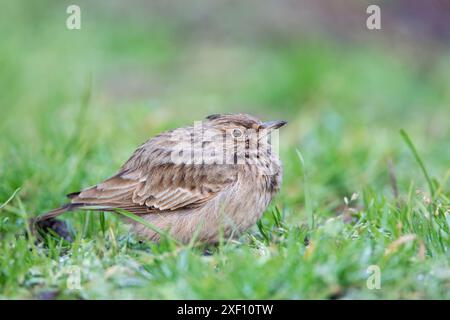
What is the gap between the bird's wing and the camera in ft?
18.9

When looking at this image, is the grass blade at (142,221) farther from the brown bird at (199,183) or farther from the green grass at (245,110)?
the brown bird at (199,183)

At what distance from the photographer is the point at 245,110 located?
455 inches

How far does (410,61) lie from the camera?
14102mm

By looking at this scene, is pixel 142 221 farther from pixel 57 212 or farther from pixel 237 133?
pixel 237 133

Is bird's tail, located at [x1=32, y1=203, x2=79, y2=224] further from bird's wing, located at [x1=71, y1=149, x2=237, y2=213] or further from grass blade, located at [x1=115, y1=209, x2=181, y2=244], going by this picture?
grass blade, located at [x1=115, y1=209, x2=181, y2=244]

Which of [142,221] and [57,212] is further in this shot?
[57,212]

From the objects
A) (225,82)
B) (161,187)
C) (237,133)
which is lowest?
(161,187)

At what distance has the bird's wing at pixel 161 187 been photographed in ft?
18.9

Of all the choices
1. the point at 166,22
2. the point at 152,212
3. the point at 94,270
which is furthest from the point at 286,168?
the point at 166,22

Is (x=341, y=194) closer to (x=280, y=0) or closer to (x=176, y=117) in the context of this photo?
(x=176, y=117)

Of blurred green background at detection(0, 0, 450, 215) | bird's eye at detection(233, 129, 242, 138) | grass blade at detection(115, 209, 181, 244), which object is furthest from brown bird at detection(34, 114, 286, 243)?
blurred green background at detection(0, 0, 450, 215)

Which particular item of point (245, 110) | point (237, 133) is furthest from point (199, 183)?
point (245, 110)

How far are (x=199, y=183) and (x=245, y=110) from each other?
19.2 ft
